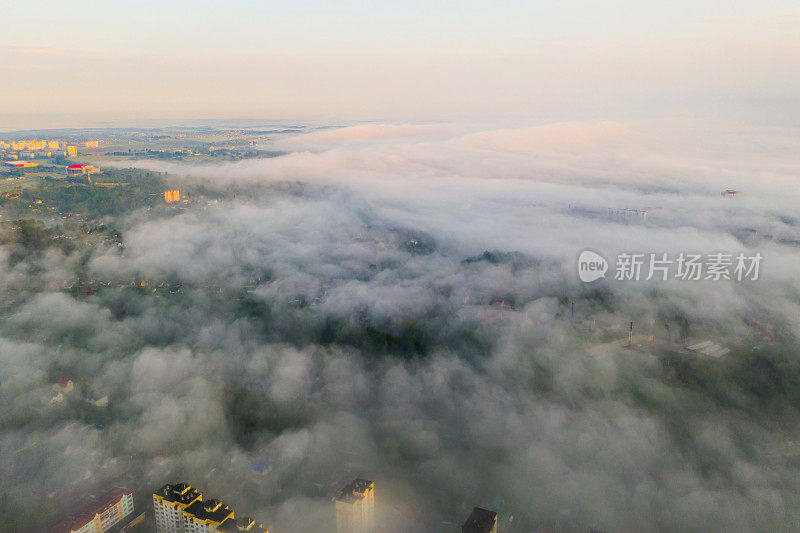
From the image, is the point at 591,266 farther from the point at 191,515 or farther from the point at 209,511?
the point at 191,515

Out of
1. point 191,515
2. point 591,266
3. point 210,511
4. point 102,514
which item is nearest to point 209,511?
point 210,511

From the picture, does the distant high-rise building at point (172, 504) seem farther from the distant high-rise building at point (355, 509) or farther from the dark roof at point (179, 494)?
the distant high-rise building at point (355, 509)

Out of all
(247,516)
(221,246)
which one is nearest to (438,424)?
(247,516)

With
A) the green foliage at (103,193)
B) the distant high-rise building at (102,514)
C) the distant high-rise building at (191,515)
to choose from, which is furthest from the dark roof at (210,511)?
the green foliage at (103,193)

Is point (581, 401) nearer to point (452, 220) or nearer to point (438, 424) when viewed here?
point (438, 424)

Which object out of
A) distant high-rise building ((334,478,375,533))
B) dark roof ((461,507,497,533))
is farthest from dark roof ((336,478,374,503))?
dark roof ((461,507,497,533))

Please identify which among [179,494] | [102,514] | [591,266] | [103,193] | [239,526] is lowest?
[102,514]

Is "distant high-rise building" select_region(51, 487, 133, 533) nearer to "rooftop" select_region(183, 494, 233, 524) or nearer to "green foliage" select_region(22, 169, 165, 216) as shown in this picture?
"rooftop" select_region(183, 494, 233, 524)
